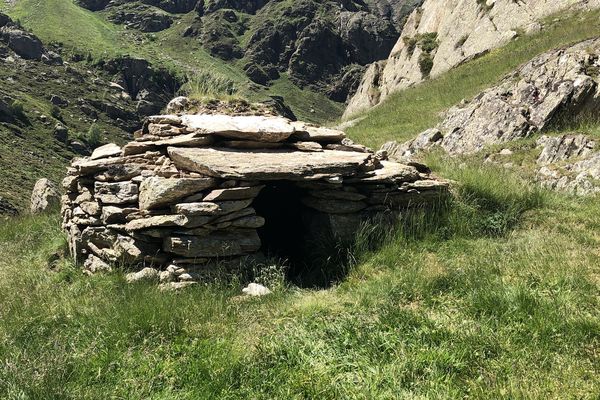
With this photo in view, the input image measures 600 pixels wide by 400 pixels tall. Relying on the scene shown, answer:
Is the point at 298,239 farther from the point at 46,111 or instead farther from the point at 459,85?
the point at 46,111

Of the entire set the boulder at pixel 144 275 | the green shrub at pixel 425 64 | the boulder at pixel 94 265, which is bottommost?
the boulder at pixel 94 265

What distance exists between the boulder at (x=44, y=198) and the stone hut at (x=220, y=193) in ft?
21.5

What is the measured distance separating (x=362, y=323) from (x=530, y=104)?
46.8 feet

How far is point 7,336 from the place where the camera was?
5.48 metres

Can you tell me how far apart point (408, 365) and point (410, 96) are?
2898 centimetres

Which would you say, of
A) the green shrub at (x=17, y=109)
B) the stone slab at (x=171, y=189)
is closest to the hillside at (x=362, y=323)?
the stone slab at (x=171, y=189)

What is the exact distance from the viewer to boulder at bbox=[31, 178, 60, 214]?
51.9 ft

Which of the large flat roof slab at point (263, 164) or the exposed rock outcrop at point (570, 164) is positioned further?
the exposed rock outcrop at point (570, 164)

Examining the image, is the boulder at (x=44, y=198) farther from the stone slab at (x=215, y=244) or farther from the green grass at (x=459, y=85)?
the green grass at (x=459, y=85)

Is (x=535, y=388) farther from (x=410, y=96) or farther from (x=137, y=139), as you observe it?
(x=410, y=96)

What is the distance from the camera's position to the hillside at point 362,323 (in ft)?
14.3

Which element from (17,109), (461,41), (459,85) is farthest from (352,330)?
(17,109)

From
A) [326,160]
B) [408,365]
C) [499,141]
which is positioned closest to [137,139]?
[326,160]

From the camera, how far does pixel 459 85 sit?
2798 cm
